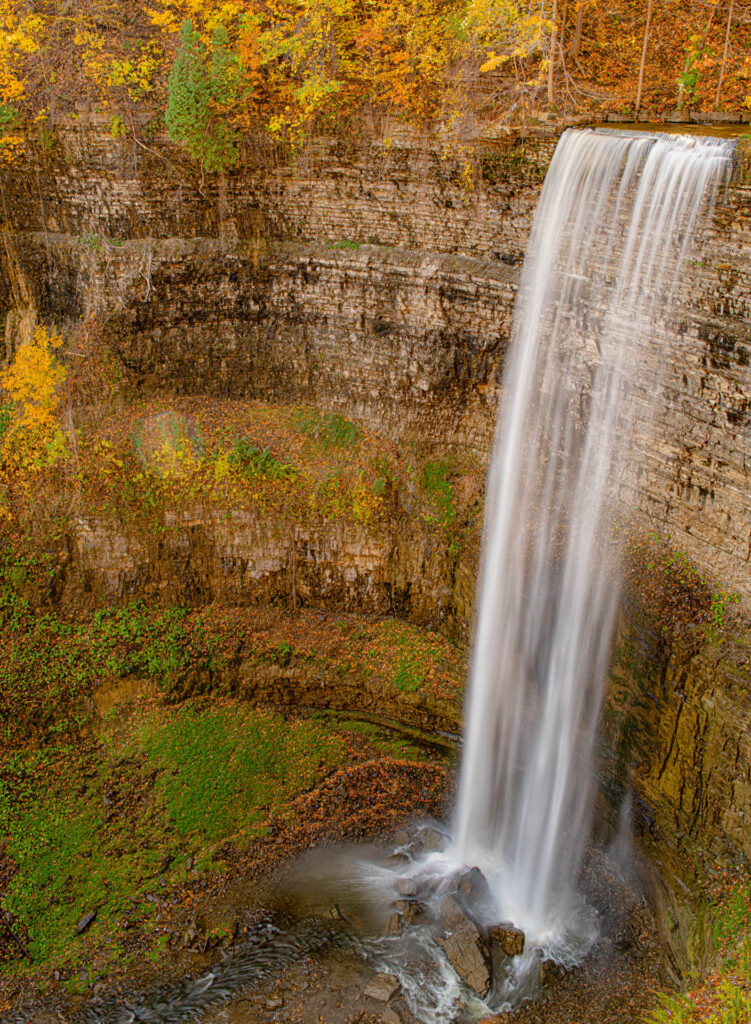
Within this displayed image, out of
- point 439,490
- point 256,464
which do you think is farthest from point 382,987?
point 256,464

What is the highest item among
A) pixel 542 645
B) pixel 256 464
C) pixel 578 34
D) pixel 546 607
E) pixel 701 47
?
pixel 578 34

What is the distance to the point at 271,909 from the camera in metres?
13.6

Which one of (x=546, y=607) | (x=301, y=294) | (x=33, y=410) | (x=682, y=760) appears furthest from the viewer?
(x=301, y=294)

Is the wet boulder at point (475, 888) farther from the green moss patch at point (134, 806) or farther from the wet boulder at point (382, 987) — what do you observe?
the green moss patch at point (134, 806)

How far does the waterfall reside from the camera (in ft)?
43.2

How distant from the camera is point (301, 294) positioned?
64.4 ft

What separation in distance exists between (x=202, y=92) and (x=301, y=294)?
519cm

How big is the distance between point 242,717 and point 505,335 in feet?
35.6

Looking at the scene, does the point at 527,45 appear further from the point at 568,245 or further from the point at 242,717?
the point at 242,717

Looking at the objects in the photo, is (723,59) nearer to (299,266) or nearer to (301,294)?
(299,266)

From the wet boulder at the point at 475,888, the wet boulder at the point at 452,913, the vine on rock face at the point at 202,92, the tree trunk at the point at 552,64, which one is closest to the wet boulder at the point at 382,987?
the wet boulder at the point at 452,913

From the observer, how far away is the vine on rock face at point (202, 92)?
1748cm

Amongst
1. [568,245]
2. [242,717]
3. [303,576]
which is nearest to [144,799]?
[242,717]

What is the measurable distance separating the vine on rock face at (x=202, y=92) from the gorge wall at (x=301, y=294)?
38.9 inches
